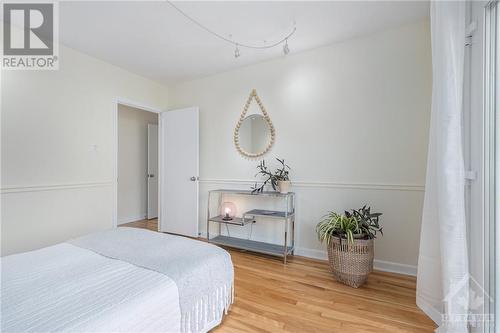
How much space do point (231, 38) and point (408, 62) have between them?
1777 mm

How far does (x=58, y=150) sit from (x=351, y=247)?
3.11 meters

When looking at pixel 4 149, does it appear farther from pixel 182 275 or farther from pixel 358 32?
pixel 358 32

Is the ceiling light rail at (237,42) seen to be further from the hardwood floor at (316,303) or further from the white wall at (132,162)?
the white wall at (132,162)

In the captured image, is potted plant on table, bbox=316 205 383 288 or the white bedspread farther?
potted plant on table, bbox=316 205 383 288

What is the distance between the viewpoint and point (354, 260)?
6.47ft

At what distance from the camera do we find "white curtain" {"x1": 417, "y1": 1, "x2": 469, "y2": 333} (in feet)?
4.32

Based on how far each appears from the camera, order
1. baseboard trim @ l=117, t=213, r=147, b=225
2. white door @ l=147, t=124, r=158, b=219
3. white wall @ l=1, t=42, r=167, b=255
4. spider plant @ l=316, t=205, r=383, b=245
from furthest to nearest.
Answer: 1. white door @ l=147, t=124, r=158, b=219
2. baseboard trim @ l=117, t=213, r=147, b=225
3. white wall @ l=1, t=42, r=167, b=255
4. spider plant @ l=316, t=205, r=383, b=245

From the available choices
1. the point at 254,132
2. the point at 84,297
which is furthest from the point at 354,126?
the point at 84,297

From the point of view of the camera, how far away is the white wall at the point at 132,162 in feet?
13.8

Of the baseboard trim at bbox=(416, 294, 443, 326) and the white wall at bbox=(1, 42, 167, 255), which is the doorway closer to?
the white wall at bbox=(1, 42, 167, 255)

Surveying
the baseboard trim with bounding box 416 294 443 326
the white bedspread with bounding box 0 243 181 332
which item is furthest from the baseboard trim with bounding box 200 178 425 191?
the white bedspread with bounding box 0 243 181 332

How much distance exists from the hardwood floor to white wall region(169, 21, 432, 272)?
17.1 inches

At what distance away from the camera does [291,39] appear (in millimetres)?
2438

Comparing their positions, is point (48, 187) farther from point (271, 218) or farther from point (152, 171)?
point (271, 218)
